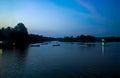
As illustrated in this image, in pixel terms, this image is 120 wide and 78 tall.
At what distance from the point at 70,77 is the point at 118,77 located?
22.3ft

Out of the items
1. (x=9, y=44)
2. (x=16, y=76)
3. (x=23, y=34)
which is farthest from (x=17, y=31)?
(x=16, y=76)

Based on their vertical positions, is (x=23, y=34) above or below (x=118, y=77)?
above

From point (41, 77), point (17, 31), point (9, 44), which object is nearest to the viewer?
point (41, 77)

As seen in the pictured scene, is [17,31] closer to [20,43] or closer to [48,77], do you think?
[20,43]

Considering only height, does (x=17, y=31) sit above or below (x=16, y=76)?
above

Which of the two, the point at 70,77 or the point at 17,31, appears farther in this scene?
the point at 17,31

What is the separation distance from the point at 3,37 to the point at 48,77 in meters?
103

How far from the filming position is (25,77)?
914 inches

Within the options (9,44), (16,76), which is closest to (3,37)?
(9,44)

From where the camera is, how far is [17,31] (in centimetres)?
12356

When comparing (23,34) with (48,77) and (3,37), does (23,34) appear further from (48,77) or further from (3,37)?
(48,77)

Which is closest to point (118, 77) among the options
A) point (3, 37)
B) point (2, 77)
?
point (2, 77)

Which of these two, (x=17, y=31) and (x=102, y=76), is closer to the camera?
(x=102, y=76)

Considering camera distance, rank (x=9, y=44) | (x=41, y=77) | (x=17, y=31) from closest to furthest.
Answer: (x=41, y=77) < (x=9, y=44) < (x=17, y=31)
